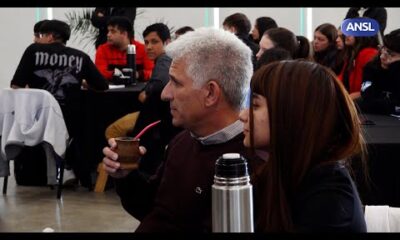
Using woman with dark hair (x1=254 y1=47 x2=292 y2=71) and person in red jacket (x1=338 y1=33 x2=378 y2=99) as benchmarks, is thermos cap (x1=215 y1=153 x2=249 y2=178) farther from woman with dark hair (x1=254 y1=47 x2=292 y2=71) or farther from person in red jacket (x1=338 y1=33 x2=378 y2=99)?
person in red jacket (x1=338 y1=33 x2=378 y2=99)

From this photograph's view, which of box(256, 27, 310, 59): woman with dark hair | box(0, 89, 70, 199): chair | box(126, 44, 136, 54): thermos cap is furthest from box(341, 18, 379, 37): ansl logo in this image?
box(126, 44, 136, 54): thermos cap

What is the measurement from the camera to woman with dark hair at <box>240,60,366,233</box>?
47.6 inches

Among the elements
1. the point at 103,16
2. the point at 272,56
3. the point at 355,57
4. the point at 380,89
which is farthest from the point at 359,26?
the point at 103,16

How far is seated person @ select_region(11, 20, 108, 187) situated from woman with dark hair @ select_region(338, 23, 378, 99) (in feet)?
5.97

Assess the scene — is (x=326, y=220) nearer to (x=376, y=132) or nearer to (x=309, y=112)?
(x=309, y=112)

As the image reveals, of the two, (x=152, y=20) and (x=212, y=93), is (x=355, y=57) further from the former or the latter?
(x=152, y=20)

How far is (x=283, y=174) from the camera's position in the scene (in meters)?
1.26

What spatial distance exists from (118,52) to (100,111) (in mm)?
974

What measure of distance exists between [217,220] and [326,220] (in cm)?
37

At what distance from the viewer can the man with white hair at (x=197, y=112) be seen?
1.82 metres

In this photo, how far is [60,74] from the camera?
492cm

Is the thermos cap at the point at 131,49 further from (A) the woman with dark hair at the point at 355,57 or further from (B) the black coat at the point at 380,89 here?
(B) the black coat at the point at 380,89

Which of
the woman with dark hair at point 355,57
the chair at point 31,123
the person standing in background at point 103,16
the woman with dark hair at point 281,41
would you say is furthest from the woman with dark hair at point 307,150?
the person standing in background at point 103,16

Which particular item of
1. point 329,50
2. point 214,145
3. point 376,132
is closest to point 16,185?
point 329,50
